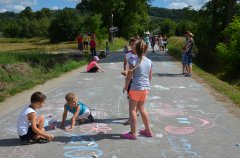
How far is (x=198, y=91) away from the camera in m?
12.5

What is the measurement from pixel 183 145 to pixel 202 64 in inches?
1016

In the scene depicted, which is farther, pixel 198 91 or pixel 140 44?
pixel 198 91

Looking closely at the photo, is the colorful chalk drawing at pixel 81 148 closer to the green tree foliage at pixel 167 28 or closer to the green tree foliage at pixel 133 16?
the green tree foliage at pixel 133 16

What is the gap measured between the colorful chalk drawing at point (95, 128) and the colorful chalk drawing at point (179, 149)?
1.27 metres

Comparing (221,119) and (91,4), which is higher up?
(91,4)

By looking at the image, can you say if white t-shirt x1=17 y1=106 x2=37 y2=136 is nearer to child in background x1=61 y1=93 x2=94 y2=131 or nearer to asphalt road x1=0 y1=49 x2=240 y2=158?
asphalt road x1=0 y1=49 x2=240 y2=158

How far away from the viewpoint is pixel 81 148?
21.1 feet

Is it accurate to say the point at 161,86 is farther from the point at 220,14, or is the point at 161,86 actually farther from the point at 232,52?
the point at 220,14

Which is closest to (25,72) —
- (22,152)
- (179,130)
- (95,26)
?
(179,130)

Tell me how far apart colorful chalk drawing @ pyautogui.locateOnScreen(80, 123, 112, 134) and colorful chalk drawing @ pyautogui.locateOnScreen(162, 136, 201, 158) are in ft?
4.17

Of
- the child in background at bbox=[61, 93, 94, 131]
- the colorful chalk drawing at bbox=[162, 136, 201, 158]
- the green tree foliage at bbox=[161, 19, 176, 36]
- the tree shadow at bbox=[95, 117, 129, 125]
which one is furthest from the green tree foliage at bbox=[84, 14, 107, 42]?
the green tree foliage at bbox=[161, 19, 176, 36]

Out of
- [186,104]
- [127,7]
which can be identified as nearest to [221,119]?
[186,104]

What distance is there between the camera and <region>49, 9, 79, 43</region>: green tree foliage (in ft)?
223

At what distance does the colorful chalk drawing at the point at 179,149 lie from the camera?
6047 mm
